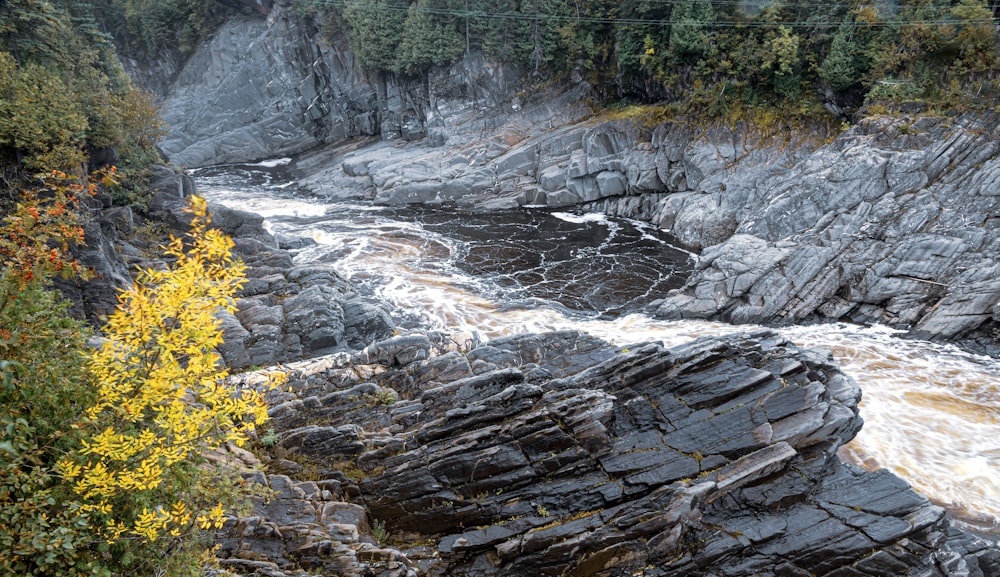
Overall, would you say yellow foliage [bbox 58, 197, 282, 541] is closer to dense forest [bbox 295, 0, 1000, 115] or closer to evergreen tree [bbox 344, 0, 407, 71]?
dense forest [bbox 295, 0, 1000, 115]

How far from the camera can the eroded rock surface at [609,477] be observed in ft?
36.9

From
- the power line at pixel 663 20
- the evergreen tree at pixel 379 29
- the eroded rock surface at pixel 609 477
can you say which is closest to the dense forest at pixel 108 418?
the eroded rock surface at pixel 609 477

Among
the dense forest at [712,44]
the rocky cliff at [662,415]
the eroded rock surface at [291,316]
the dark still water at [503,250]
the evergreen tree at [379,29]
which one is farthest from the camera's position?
the evergreen tree at [379,29]

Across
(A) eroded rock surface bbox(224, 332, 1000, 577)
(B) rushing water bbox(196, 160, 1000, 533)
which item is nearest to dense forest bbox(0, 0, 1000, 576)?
(A) eroded rock surface bbox(224, 332, 1000, 577)

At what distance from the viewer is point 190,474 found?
6.75m

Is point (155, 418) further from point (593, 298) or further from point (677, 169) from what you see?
point (677, 169)

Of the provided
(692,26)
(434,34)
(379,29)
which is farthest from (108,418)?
(379,29)

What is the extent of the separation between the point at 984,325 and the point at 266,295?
90.8ft

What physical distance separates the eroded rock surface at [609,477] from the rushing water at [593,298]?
4.06m

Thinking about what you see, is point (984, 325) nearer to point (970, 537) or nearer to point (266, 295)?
point (970, 537)

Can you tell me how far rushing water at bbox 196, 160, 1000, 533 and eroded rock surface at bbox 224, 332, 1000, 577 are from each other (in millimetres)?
4055

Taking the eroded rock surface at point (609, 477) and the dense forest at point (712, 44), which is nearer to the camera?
the eroded rock surface at point (609, 477)

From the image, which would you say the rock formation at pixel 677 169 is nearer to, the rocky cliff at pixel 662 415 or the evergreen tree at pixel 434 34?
the rocky cliff at pixel 662 415

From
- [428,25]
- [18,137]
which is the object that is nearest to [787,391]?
[18,137]
